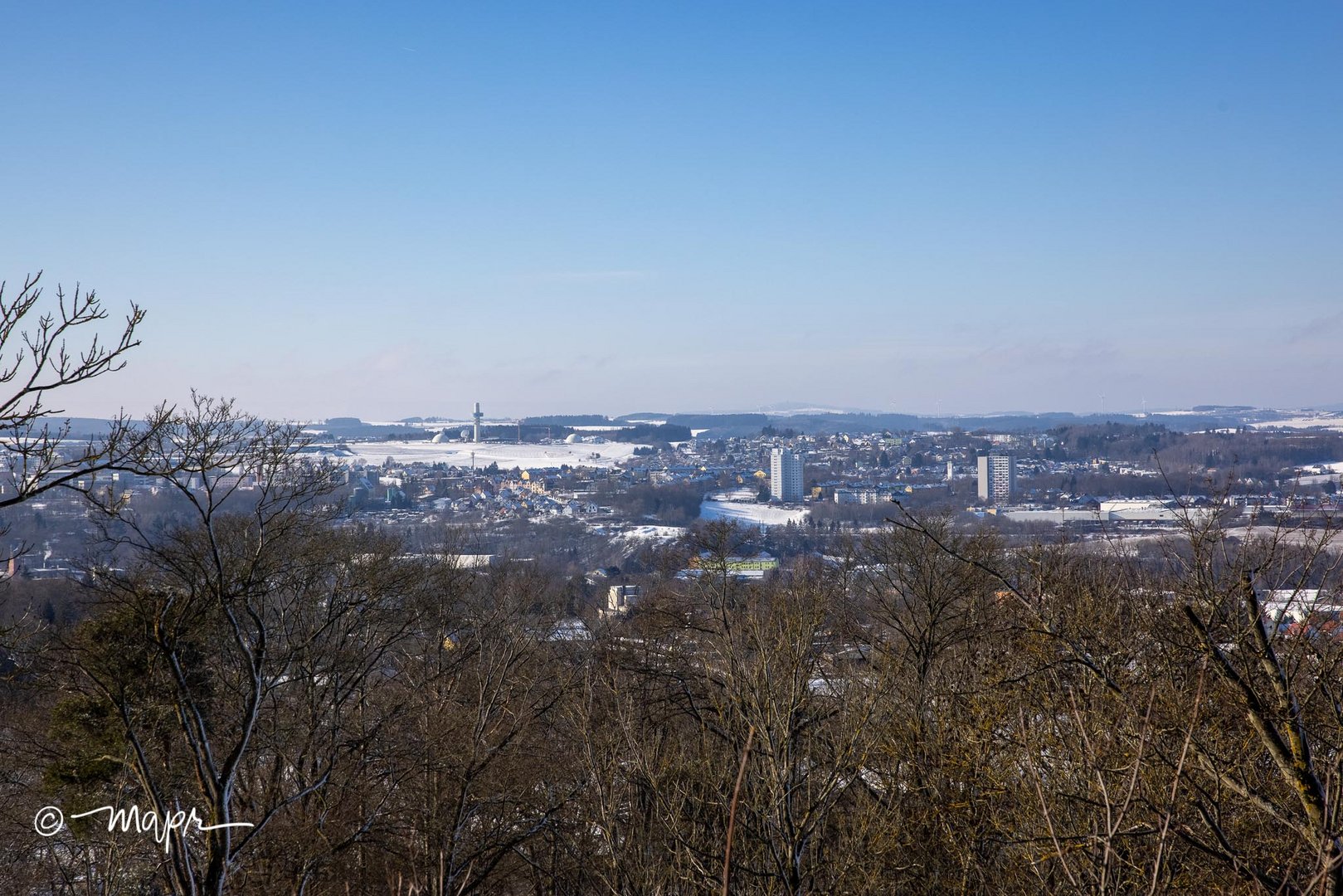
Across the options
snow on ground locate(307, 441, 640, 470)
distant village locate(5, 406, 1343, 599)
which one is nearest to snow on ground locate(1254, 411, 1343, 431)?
distant village locate(5, 406, 1343, 599)

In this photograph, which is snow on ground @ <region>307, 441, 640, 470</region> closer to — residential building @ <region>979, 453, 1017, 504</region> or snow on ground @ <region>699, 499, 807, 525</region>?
snow on ground @ <region>699, 499, 807, 525</region>

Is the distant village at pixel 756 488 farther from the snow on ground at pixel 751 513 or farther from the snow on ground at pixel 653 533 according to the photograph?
the snow on ground at pixel 653 533

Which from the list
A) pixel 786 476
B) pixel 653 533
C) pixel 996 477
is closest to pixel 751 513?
pixel 653 533

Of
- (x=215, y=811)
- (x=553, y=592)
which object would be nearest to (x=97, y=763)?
(x=215, y=811)

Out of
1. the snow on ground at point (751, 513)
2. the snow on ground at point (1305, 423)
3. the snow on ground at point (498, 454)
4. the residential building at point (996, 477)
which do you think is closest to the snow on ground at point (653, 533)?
the snow on ground at point (751, 513)

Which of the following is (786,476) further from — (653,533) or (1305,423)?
(1305,423)
